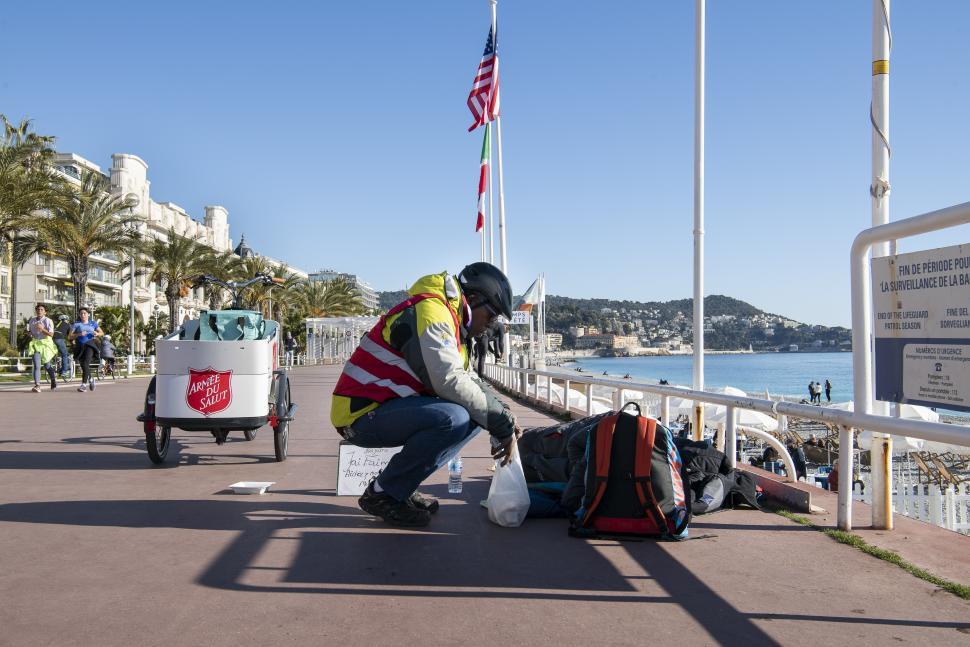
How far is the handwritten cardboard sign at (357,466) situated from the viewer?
5.82 m

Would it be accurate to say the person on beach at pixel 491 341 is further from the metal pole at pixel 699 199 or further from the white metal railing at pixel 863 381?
the metal pole at pixel 699 199

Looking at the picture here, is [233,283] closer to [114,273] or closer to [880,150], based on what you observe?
[880,150]

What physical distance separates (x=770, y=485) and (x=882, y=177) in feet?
7.45

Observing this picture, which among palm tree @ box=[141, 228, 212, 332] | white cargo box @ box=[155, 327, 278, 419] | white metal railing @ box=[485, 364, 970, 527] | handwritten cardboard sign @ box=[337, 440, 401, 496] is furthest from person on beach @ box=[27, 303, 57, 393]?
palm tree @ box=[141, 228, 212, 332]

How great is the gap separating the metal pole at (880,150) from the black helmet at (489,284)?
2.18 m

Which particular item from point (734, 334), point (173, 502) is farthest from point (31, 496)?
point (734, 334)

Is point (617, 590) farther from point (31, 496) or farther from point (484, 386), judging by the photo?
point (31, 496)

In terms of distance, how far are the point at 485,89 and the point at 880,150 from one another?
53.2ft

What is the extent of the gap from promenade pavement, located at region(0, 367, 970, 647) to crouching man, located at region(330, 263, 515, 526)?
399 millimetres

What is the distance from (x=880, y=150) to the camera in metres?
5.10

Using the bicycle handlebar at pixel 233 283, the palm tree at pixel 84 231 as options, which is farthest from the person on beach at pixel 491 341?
the palm tree at pixel 84 231

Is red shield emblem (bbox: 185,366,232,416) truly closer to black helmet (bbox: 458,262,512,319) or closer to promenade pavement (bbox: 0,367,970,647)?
promenade pavement (bbox: 0,367,970,647)

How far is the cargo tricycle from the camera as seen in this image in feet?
22.3

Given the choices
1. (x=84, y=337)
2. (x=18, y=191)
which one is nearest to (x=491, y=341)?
(x=84, y=337)
